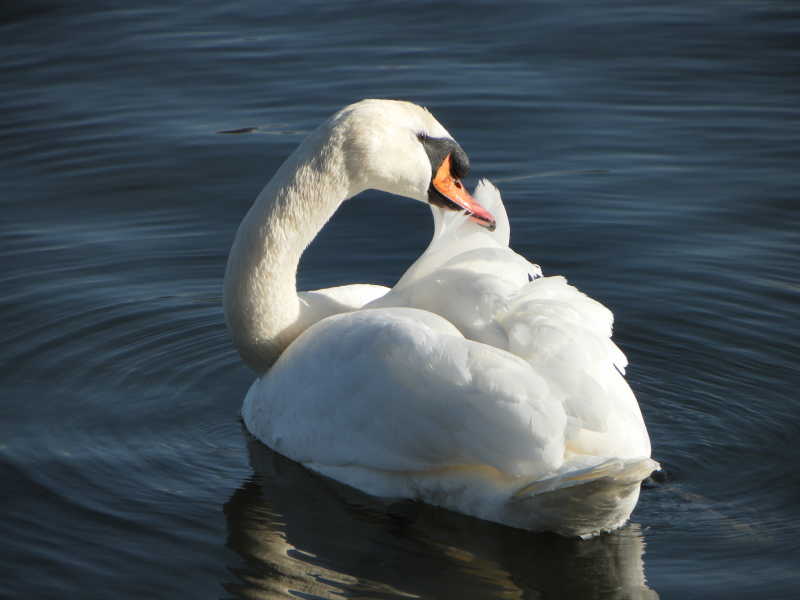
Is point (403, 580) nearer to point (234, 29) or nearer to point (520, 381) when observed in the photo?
point (520, 381)

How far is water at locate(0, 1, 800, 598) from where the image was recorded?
614 cm

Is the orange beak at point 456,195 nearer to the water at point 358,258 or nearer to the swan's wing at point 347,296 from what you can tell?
the swan's wing at point 347,296

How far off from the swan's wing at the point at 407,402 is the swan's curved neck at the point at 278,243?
0.88 ft

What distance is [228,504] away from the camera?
663cm

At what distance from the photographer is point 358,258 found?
9555 millimetres

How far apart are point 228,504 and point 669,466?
217 cm

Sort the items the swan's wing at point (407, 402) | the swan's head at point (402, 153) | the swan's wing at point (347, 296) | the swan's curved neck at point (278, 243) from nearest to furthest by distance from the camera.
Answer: the swan's wing at point (407, 402) → the swan's head at point (402, 153) → the swan's curved neck at point (278, 243) → the swan's wing at point (347, 296)

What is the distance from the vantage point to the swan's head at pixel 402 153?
677cm

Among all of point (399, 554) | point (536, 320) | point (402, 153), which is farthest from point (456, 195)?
point (399, 554)

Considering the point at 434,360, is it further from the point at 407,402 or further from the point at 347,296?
the point at 347,296

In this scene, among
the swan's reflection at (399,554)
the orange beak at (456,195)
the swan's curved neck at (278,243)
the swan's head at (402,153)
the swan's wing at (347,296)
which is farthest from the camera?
the swan's wing at (347,296)

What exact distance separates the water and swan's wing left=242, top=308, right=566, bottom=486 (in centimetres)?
35

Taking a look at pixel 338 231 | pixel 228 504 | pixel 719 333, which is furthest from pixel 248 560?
pixel 338 231

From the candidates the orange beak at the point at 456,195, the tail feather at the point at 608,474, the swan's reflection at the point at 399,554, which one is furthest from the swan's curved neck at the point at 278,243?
the tail feather at the point at 608,474
